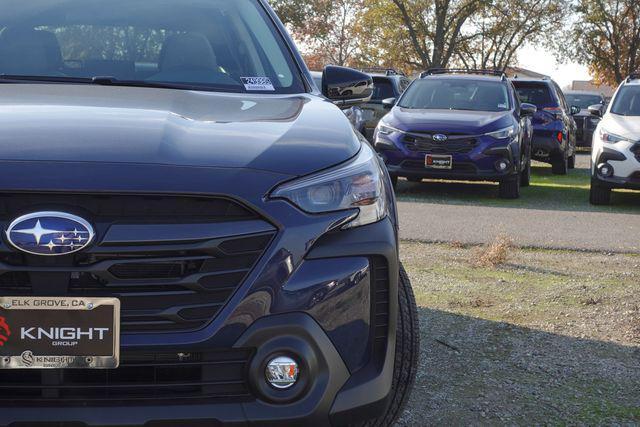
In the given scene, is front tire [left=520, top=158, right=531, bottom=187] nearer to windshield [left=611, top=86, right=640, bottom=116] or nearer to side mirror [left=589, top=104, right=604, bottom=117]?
side mirror [left=589, top=104, right=604, bottom=117]

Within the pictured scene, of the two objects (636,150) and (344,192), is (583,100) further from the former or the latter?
(344,192)

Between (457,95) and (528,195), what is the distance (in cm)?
163

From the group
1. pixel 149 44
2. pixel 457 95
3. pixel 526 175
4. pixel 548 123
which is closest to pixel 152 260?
pixel 149 44

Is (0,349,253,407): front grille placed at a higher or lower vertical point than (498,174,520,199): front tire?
higher

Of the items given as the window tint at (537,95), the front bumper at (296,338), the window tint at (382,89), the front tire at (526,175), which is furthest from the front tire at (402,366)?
the window tint at (537,95)

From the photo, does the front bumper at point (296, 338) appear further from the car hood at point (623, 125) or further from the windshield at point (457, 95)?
the windshield at point (457, 95)

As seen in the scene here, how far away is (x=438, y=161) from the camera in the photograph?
11453mm

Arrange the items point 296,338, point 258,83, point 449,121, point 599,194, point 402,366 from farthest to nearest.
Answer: point 449,121, point 599,194, point 258,83, point 402,366, point 296,338

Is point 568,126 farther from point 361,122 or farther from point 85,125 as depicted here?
point 85,125

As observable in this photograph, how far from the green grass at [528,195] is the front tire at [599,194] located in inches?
3.4

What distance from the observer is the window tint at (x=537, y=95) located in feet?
53.3

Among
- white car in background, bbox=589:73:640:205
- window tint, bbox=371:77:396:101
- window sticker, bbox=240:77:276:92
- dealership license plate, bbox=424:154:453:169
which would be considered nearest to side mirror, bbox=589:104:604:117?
white car in background, bbox=589:73:640:205

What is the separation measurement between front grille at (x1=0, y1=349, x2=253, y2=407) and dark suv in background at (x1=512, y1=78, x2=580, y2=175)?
46.7 ft

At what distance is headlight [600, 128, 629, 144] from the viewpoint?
10.8 meters
